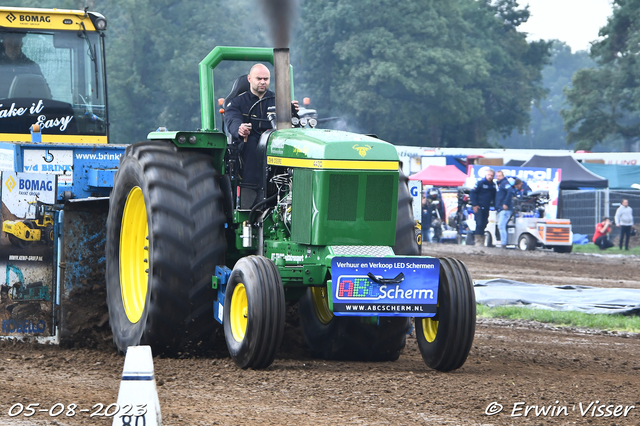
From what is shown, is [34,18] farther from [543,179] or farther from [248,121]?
[543,179]

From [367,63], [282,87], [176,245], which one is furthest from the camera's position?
[367,63]

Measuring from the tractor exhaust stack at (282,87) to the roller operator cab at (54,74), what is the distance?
16.8 feet

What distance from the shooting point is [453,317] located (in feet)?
20.6

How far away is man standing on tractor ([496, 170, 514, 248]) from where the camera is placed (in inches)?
845

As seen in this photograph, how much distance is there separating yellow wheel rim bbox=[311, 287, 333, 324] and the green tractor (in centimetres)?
1

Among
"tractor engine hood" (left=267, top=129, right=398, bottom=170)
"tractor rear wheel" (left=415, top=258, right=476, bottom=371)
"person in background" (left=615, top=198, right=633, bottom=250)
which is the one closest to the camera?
"tractor rear wheel" (left=415, top=258, right=476, bottom=371)

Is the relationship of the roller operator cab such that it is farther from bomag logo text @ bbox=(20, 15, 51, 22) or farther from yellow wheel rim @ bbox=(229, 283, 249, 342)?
yellow wheel rim @ bbox=(229, 283, 249, 342)

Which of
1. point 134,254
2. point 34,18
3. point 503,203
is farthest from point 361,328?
point 503,203

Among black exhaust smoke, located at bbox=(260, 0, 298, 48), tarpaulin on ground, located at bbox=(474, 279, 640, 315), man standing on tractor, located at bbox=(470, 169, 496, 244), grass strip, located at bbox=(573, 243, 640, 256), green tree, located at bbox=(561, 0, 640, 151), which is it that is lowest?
grass strip, located at bbox=(573, 243, 640, 256)

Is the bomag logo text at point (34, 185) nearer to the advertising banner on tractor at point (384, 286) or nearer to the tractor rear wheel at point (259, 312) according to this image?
the tractor rear wheel at point (259, 312)

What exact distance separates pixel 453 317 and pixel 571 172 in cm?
2091

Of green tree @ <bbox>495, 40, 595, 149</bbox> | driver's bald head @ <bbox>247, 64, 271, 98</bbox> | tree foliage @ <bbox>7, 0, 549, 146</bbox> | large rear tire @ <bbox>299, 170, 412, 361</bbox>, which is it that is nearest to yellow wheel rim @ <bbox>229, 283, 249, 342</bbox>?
large rear tire @ <bbox>299, 170, 412, 361</bbox>

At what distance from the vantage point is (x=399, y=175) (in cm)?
697

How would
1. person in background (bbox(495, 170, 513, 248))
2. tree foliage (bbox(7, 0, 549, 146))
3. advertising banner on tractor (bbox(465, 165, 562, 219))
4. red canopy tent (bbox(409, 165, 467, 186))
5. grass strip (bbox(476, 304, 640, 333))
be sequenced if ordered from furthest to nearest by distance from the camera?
tree foliage (bbox(7, 0, 549, 146)), red canopy tent (bbox(409, 165, 467, 186)), advertising banner on tractor (bbox(465, 165, 562, 219)), person in background (bbox(495, 170, 513, 248)), grass strip (bbox(476, 304, 640, 333))
